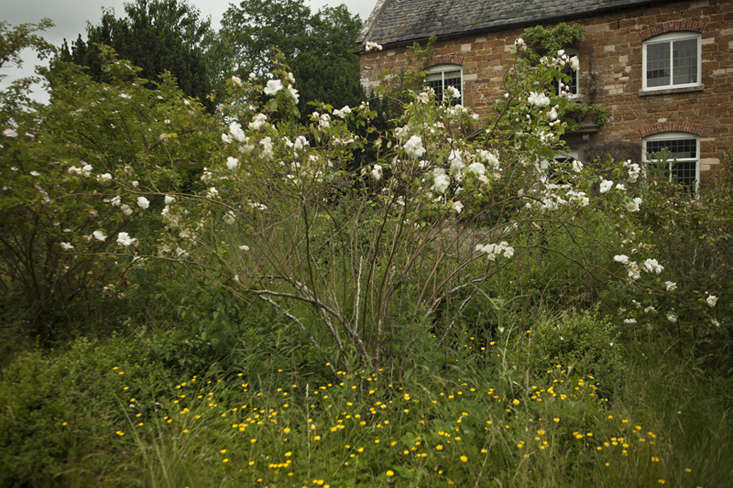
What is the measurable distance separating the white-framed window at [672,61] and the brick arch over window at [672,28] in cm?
13

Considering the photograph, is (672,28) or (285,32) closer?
(672,28)

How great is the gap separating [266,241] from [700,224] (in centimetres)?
359

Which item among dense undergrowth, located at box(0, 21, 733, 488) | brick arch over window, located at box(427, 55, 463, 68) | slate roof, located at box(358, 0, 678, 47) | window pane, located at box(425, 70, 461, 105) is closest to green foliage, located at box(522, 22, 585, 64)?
slate roof, located at box(358, 0, 678, 47)

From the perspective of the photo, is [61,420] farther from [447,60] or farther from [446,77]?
[446,77]

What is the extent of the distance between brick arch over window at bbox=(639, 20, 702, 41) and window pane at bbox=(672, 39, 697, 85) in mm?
317

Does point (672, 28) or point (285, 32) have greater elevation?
point (285, 32)

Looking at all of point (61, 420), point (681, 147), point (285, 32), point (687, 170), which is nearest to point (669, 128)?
point (681, 147)

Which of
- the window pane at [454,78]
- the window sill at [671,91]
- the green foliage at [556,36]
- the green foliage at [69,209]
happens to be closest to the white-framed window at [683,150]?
the window sill at [671,91]

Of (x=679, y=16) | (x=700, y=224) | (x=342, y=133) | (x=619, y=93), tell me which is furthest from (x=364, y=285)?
(x=679, y=16)

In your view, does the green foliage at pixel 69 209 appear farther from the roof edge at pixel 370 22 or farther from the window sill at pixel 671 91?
the window sill at pixel 671 91

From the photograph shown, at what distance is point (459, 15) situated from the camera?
13.8 meters

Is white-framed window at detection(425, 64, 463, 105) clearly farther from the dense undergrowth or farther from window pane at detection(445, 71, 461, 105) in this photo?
the dense undergrowth

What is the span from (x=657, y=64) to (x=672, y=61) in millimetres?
317

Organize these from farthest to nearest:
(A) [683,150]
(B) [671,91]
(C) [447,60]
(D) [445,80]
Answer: (D) [445,80], (C) [447,60], (A) [683,150], (B) [671,91]
